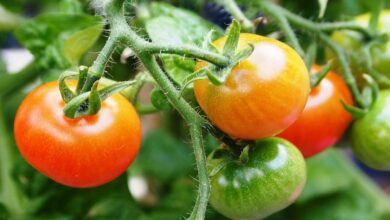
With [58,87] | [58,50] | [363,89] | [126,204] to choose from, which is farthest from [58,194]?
[363,89]

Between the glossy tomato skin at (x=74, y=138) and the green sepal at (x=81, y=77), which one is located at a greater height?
the green sepal at (x=81, y=77)

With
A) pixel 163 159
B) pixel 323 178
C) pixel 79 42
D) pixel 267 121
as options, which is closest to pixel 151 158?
pixel 163 159

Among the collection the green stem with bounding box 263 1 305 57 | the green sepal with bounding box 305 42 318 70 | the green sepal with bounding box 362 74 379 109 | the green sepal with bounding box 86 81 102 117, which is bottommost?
the green sepal with bounding box 362 74 379 109

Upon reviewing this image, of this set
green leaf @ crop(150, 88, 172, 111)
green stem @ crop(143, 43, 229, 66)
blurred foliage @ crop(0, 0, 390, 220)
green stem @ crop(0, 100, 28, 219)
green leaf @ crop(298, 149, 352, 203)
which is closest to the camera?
green stem @ crop(143, 43, 229, 66)

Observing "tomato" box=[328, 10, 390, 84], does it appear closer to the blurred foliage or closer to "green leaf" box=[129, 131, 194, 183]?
the blurred foliage

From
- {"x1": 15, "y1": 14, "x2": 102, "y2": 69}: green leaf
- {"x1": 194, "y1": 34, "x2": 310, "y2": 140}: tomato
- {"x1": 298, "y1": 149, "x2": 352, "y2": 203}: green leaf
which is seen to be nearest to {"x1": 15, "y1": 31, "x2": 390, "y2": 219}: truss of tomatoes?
{"x1": 194, "y1": 34, "x2": 310, "y2": 140}: tomato

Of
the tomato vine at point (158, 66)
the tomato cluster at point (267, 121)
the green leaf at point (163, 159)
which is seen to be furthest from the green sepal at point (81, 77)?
the green leaf at point (163, 159)

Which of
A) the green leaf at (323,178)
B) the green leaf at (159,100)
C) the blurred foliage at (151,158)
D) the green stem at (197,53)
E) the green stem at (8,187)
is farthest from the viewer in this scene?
the green leaf at (323,178)

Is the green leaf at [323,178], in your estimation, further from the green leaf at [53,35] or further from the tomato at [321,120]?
the green leaf at [53,35]
